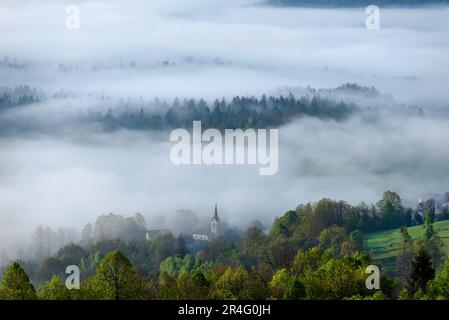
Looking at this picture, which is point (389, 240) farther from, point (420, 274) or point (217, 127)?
point (420, 274)

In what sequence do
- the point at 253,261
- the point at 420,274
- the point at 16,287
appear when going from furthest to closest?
the point at 253,261
the point at 420,274
the point at 16,287

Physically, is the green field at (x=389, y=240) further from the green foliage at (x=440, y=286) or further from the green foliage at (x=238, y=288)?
the green foliage at (x=238, y=288)

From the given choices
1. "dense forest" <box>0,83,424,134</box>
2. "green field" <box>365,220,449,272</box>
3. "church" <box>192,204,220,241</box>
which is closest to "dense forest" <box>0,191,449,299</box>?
"green field" <box>365,220,449,272</box>

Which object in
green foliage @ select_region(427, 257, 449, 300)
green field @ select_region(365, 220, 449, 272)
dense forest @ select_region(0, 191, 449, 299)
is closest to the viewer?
dense forest @ select_region(0, 191, 449, 299)

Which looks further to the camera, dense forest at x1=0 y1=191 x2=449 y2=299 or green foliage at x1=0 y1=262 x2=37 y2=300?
Result: dense forest at x1=0 y1=191 x2=449 y2=299

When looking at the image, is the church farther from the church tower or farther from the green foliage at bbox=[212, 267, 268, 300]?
the green foliage at bbox=[212, 267, 268, 300]

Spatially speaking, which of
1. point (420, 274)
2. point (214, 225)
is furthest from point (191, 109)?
point (420, 274)
